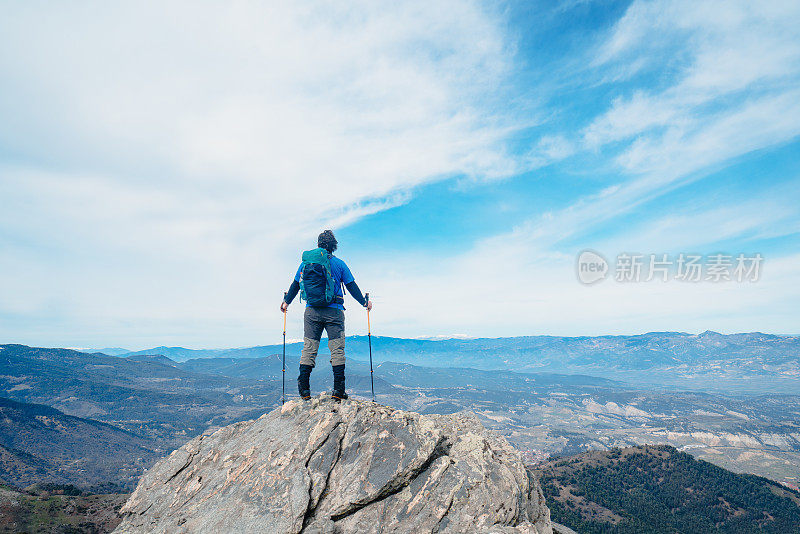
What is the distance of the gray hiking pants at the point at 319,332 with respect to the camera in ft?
43.5

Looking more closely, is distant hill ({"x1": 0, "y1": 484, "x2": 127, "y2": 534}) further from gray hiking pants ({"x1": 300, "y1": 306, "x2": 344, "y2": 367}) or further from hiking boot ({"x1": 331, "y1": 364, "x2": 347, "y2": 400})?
gray hiking pants ({"x1": 300, "y1": 306, "x2": 344, "y2": 367})

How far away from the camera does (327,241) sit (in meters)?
14.0

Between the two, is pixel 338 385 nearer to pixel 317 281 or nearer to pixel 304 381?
pixel 304 381

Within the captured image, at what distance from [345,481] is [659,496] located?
17674cm

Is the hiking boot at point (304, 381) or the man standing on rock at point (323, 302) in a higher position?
the man standing on rock at point (323, 302)

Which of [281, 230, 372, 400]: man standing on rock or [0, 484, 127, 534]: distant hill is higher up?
[281, 230, 372, 400]: man standing on rock

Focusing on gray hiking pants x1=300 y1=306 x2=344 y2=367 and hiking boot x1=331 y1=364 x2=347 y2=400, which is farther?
hiking boot x1=331 y1=364 x2=347 y2=400

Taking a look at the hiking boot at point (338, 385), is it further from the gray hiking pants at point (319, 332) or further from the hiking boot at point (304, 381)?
the hiking boot at point (304, 381)

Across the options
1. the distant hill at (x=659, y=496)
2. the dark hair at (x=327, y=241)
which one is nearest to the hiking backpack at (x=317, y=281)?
the dark hair at (x=327, y=241)

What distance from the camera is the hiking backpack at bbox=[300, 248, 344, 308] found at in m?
13.1

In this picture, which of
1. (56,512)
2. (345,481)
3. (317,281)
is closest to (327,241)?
(317,281)

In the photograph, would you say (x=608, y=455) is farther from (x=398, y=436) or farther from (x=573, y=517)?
(x=398, y=436)

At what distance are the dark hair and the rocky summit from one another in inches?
219

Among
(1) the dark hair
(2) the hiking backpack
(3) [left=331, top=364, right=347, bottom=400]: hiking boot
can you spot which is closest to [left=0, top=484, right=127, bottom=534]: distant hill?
(3) [left=331, top=364, right=347, bottom=400]: hiking boot
